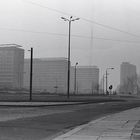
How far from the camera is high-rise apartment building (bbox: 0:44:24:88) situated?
14752cm

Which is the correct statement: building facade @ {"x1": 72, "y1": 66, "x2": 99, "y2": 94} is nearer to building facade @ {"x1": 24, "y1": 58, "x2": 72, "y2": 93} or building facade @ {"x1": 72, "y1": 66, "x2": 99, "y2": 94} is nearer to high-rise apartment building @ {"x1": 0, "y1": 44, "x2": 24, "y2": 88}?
building facade @ {"x1": 24, "y1": 58, "x2": 72, "y2": 93}

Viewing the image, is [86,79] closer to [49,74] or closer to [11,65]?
[49,74]

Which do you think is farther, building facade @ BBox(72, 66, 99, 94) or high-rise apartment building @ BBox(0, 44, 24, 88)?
building facade @ BBox(72, 66, 99, 94)

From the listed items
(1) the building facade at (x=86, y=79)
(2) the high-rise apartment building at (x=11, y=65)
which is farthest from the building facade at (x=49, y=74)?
(2) the high-rise apartment building at (x=11, y=65)

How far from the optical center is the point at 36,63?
186 metres

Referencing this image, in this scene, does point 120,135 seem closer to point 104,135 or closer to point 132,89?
point 104,135

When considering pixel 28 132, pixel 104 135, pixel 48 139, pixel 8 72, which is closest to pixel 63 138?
pixel 48 139

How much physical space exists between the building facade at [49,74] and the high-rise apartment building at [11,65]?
65.3ft

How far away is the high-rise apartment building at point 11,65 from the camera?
148 m

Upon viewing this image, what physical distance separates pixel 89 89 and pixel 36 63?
28.1m

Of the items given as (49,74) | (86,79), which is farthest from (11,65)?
(86,79)

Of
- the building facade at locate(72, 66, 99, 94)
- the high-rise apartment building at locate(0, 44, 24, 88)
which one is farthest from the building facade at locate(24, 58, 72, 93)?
the high-rise apartment building at locate(0, 44, 24, 88)

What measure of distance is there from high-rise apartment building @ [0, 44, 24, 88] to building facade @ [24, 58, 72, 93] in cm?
1990

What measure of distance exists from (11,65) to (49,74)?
110 feet
